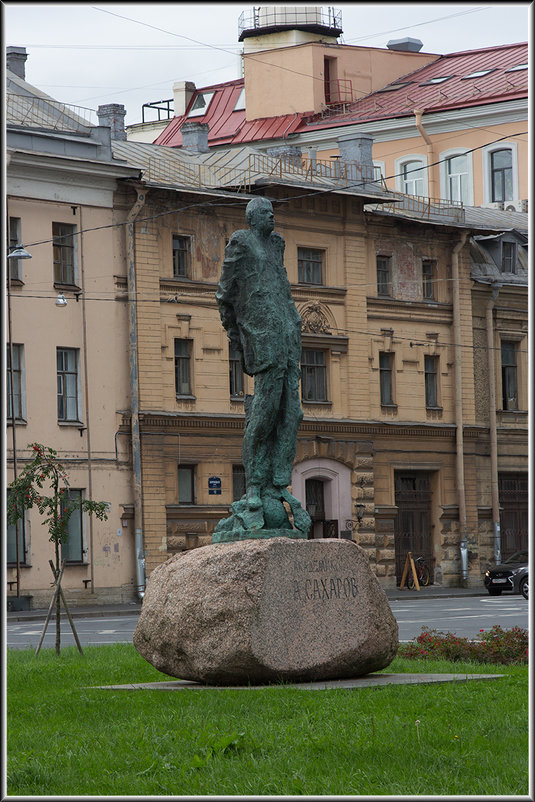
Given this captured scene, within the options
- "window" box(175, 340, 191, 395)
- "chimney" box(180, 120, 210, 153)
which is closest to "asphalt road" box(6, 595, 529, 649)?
"window" box(175, 340, 191, 395)

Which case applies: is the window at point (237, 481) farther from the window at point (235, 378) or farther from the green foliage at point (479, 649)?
the green foliage at point (479, 649)

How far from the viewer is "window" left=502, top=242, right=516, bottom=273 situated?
4631cm

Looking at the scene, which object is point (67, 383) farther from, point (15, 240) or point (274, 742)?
point (274, 742)

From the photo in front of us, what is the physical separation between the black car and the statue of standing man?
2450 centimetres

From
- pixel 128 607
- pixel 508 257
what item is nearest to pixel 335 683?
pixel 128 607

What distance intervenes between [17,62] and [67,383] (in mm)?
9239

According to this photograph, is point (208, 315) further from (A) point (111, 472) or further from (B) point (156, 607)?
(B) point (156, 607)

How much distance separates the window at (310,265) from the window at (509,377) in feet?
24.3

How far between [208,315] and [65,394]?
4658mm

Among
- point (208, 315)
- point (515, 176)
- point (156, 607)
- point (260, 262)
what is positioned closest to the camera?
point (156, 607)

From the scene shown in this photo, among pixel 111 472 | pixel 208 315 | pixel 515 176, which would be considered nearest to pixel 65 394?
pixel 111 472

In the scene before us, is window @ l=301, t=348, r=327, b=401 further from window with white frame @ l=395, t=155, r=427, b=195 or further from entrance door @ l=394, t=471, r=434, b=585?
window with white frame @ l=395, t=155, r=427, b=195

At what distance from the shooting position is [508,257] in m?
46.6

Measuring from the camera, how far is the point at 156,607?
1269cm
